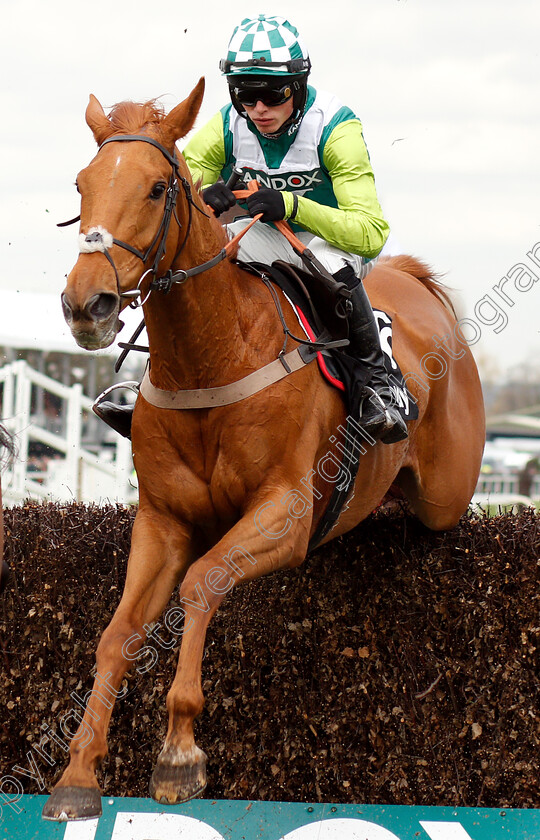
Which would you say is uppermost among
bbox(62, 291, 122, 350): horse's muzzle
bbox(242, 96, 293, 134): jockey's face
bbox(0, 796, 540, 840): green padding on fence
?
bbox(242, 96, 293, 134): jockey's face

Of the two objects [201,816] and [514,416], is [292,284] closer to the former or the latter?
[201,816]

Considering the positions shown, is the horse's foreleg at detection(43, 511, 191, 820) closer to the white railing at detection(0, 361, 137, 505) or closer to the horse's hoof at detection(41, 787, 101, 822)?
the horse's hoof at detection(41, 787, 101, 822)

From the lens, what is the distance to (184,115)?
11.5 ft

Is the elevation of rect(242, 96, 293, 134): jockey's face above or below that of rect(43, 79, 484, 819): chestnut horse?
above

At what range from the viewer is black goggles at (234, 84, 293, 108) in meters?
4.05

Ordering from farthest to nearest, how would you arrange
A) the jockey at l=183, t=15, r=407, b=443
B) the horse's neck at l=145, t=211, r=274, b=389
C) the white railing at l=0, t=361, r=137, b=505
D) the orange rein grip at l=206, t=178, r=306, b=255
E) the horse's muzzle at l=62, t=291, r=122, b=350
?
the white railing at l=0, t=361, r=137, b=505, the jockey at l=183, t=15, r=407, b=443, the orange rein grip at l=206, t=178, r=306, b=255, the horse's neck at l=145, t=211, r=274, b=389, the horse's muzzle at l=62, t=291, r=122, b=350

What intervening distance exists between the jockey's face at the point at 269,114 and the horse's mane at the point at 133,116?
638 mm

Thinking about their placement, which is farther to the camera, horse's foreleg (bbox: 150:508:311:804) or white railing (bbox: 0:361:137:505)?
white railing (bbox: 0:361:137:505)

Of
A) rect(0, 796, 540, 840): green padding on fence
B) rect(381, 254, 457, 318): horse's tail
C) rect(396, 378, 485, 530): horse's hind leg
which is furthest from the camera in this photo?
rect(381, 254, 457, 318): horse's tail

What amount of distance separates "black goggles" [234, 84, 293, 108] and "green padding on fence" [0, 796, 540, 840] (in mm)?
3117

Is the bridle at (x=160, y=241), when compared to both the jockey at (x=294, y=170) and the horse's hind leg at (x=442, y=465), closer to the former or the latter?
the jockey at (x=294, y=170)

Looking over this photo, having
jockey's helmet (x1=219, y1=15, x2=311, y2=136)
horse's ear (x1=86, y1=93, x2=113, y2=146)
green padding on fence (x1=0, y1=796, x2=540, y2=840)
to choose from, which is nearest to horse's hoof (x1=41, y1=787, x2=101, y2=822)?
green padding on fence (x1=0, y1=796, x2=540, y2=840)

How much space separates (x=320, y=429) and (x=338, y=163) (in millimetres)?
1174

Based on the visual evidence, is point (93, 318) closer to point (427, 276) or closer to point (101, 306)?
→ point (101, 306)
